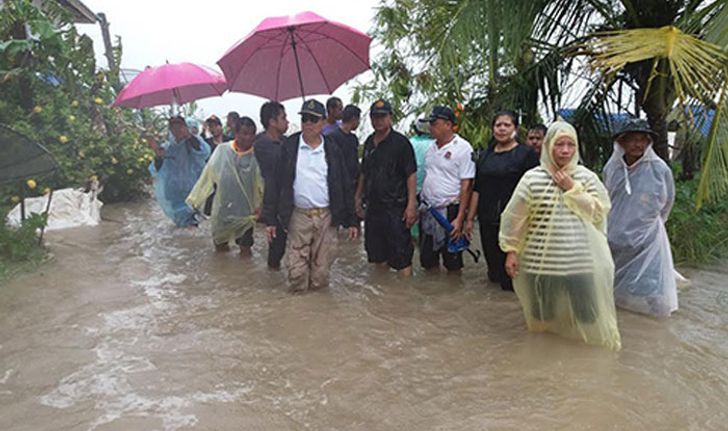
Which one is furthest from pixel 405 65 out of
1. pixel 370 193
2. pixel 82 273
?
pixel 82 273

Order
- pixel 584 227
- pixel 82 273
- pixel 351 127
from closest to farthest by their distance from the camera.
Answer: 1. pixel 584 227
2. pixel 82 273
3. pixel 351 127

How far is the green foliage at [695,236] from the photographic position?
234 inches

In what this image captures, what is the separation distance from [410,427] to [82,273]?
4.16 meters

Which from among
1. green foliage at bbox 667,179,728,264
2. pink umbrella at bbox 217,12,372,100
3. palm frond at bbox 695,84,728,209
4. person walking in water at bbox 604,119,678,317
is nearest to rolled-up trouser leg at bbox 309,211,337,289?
A: pink umbrella at bbox 217,12,372,100

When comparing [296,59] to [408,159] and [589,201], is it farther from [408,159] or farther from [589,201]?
[589,201]

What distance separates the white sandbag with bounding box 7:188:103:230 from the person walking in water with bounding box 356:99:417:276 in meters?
4.65

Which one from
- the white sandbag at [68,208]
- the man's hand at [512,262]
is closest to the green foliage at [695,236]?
the man's hand at [512,262]

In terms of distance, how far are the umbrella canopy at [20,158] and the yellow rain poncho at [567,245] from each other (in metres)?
4.44

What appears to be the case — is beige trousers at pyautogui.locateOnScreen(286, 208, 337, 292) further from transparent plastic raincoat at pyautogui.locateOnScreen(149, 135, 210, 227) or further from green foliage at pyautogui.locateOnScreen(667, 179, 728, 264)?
green foliage at pyautogui.locateOnScreen(667, 179, 728, 264)

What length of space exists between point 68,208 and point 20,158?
2.55 meters

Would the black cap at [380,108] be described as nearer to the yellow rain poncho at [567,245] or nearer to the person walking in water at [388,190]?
the person walking in water at [388,190]

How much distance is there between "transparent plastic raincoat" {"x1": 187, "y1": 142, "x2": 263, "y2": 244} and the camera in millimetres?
5832

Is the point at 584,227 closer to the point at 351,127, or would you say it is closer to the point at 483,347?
the point at 483,347

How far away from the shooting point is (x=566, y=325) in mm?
3479
